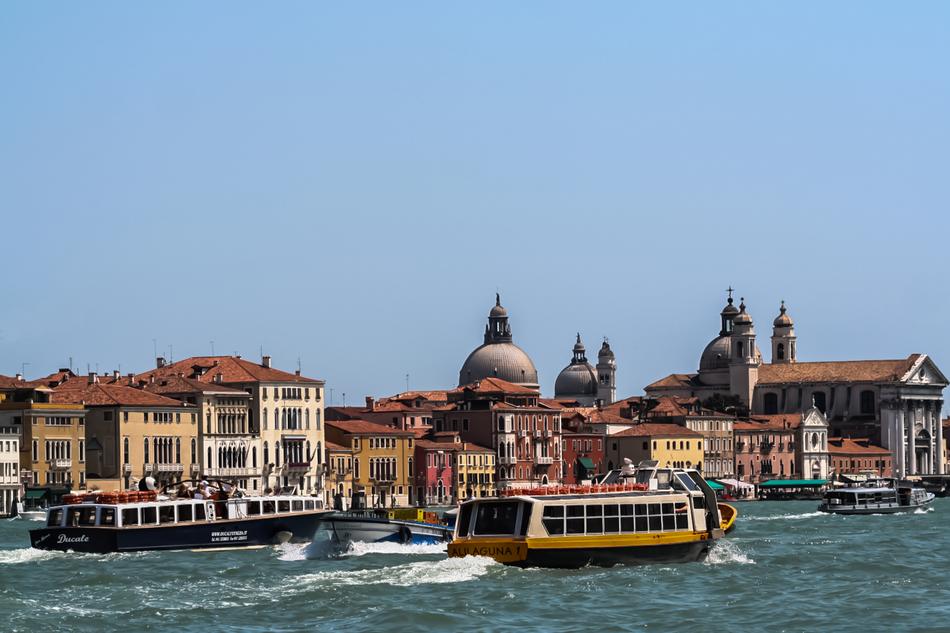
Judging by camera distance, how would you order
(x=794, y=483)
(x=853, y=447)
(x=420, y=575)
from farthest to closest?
(x=853, y=447) → (x=794, y=483) → (x=420, y=575)

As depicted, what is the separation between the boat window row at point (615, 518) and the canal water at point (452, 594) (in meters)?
0.80

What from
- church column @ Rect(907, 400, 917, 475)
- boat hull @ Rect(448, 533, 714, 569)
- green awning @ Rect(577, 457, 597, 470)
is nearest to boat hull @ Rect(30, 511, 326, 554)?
boat hull @ Rect(448, 533, 714, 569)

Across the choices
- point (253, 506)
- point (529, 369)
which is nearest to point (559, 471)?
point (529, 369)

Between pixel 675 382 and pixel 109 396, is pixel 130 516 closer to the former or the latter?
pixel 109 396

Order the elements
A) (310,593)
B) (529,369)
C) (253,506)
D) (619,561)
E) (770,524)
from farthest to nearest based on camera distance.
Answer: (529,369) < (770,524) < (253,506) < (619,561) < (310,593)

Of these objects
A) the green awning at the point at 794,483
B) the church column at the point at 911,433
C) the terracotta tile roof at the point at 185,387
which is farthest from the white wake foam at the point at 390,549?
the church column at the point at 911,433

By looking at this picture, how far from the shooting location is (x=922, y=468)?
17050 centimetres

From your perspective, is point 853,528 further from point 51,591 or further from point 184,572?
point 51,591

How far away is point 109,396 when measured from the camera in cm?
10456

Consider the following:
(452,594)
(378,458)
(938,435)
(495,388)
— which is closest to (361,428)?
(378,458)

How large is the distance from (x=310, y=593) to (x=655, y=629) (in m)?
7.39

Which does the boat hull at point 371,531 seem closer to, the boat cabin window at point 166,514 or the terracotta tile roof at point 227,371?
the boat cabin window at point 166,514

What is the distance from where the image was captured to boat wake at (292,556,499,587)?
42062mm

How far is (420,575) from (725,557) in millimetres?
9587
